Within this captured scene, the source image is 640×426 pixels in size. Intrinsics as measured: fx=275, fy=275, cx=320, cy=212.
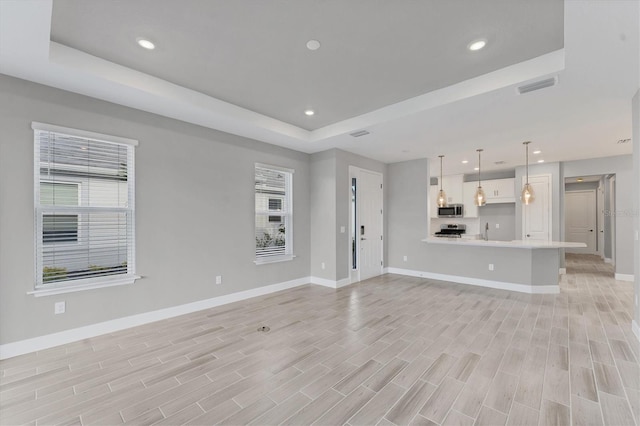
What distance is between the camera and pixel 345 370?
2521 millimetres

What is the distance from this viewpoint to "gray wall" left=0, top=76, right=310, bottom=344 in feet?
9.15

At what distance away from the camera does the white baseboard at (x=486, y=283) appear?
5.03 meters

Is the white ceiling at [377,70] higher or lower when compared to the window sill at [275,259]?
higher

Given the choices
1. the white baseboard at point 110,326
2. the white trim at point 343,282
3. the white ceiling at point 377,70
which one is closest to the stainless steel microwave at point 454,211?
the white ceiling at point 377,70

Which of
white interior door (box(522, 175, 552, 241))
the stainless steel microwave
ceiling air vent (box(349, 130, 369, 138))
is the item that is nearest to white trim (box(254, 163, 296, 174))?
ceiling air vent (box(349, 130, 369, 138))

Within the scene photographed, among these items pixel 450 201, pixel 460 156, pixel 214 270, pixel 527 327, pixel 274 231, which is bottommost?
pixel 527 327

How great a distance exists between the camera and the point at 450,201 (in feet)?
27.7

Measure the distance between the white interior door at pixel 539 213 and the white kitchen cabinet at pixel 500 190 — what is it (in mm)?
441

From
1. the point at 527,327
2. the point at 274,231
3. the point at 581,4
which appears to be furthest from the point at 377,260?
the point at 581,4

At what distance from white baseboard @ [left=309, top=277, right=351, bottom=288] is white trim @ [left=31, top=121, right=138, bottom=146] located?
3973 millimetres

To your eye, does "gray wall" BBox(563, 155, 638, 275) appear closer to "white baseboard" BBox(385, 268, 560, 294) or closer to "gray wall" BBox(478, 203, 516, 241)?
"gray wall" BBox(478, 203, 516, 241)

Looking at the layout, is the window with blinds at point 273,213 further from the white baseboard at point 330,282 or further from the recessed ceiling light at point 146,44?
the recessed ceiling light at point 146,44

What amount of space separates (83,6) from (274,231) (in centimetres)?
388

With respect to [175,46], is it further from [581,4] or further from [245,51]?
[581,4]
